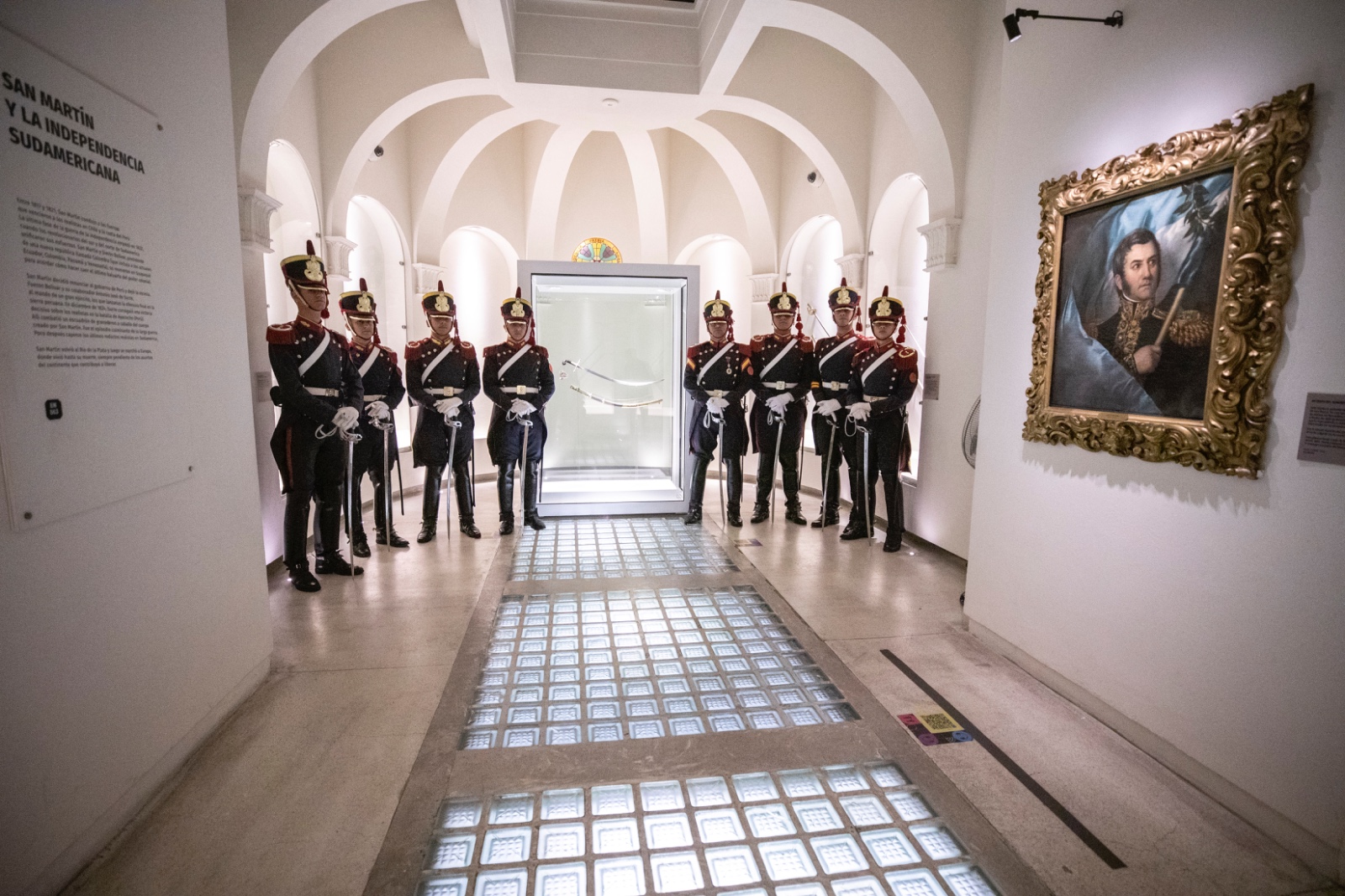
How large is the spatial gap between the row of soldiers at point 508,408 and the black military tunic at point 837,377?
0.6 inches

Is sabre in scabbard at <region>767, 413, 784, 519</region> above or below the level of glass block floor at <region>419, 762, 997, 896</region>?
above

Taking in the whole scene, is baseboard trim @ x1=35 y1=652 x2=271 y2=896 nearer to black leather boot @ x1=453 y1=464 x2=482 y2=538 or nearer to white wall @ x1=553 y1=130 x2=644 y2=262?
black leather boot @ x1=453 y1=464 x2=482 y2=538

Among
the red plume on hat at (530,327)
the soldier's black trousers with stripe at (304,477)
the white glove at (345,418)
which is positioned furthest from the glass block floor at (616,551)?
the red plume on hat at (530,327)

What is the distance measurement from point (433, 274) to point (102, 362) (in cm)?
593

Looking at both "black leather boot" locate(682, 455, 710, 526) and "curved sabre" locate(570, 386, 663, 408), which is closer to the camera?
"black leather boot" locate(682, 455, 710, 526)

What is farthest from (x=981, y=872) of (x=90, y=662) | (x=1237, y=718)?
(x=90, y=662)

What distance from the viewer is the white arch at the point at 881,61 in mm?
4547

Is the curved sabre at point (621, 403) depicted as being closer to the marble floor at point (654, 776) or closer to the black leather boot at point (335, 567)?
the black leather boot at point (335, 567)

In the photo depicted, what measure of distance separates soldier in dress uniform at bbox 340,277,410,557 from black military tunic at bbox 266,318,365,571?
0.54 m

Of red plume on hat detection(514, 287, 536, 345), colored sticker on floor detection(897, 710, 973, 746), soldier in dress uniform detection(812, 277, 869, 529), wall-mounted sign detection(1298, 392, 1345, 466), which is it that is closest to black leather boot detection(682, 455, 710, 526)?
soldier in dress uniform detection(812, 277, 869, 529)

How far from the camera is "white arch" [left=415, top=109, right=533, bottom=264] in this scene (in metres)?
6.86

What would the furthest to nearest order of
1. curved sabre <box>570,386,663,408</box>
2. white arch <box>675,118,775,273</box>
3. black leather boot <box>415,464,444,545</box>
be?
white arch <box>675,118,775,273</box>
curved sabre <box>570,386,663,408</box>
black leather boot <box>415,464,444,545</box>

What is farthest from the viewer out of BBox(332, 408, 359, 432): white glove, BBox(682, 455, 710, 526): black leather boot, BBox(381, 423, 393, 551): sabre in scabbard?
BBox(682, 455, 710, 526): black leather boot

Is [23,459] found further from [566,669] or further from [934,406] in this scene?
[934,406]
